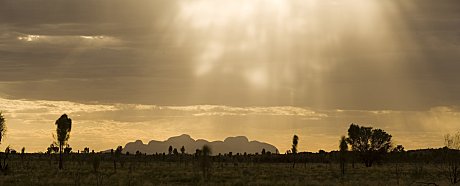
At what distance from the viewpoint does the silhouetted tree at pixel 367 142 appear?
108875 mm

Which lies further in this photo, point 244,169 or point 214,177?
point 244,169

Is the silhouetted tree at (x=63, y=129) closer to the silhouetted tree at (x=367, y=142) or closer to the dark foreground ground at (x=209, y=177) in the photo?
the dark foreground ground at (x=209, y=177)

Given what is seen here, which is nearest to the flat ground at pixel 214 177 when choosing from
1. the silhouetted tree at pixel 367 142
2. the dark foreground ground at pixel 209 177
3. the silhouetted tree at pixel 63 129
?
the dark foreground ground at pixel 209 177

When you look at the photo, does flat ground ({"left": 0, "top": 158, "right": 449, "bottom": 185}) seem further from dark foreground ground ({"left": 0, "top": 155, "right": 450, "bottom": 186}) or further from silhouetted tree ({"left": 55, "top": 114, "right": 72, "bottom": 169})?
silhouetted tree ({"left": 55, "top": 114, "right": 72, "bottom": 169})

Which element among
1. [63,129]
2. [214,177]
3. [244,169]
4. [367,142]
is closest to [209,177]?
[214,177]

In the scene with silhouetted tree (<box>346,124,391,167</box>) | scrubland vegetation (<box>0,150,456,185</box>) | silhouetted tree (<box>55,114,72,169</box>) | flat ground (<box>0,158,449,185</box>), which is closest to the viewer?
flat ground (<box>0,158,449,185</box>)

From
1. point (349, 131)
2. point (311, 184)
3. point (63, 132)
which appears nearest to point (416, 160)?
point (349, 131)

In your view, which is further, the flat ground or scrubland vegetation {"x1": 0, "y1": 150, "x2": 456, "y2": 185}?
scrubland vegetation {"x1": 0, "y1": 150, "x2": 456, "y2": 185}

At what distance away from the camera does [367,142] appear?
A: 364ft

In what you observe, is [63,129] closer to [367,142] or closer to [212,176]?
[212,176]

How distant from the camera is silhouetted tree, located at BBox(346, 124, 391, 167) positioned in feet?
357

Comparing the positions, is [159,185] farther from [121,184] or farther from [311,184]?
[311,184]

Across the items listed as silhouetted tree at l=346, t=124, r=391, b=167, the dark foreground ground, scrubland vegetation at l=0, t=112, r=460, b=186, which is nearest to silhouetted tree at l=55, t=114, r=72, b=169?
scrubland vegetation at l=0, t=112, r=460, b=186

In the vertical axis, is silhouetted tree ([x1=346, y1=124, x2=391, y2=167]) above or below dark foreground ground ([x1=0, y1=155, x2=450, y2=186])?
above
